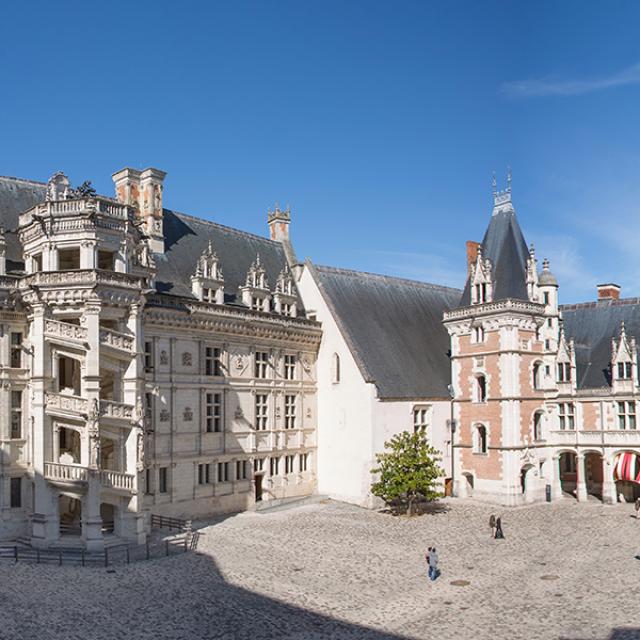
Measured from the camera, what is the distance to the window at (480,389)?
1828 inches

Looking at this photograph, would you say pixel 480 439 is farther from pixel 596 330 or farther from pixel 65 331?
pixel 65 331

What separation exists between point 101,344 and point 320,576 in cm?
1303

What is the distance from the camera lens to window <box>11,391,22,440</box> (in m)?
32.8

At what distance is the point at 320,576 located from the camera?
27250 mm

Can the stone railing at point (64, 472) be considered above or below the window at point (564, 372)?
below

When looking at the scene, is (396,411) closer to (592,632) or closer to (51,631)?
(592,632)

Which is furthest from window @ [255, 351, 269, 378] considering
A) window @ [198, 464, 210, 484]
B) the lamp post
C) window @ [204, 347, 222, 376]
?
the lamp post

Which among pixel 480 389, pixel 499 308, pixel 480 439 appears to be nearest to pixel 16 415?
pixel 480 439

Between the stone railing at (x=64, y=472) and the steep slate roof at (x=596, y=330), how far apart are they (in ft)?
99.8

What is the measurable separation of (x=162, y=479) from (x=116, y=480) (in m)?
5.59

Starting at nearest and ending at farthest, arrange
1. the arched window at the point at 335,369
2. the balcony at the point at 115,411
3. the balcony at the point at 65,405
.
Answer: the balcony at the point at 65,405 → the balcony at the point at 115,411 → the arched window at the point at 335,369

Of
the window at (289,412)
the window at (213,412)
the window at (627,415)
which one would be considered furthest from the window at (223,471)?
the window at (627,415)

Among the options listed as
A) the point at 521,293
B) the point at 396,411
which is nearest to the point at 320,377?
the point at 396,411

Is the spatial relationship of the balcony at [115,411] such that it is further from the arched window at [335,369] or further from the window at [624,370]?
the window at [624,370]
